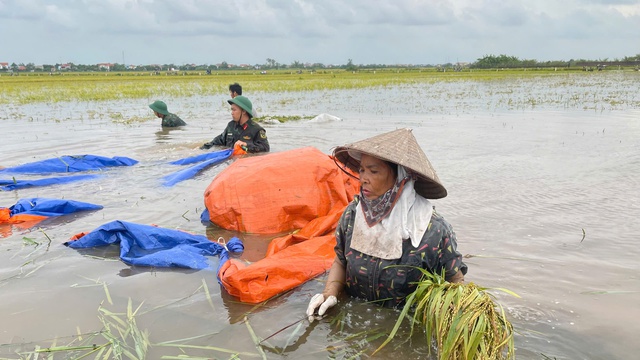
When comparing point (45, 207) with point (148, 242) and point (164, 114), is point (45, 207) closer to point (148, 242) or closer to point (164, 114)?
point (148, 242)

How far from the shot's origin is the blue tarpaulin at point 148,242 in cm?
365

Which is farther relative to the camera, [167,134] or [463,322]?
[167,134]

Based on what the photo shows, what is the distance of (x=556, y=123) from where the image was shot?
10.6 metres

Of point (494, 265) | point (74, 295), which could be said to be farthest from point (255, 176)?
point (494, 265)

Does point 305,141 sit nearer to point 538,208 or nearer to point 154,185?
point 154,185

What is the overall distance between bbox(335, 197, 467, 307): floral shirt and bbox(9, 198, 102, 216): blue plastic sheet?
305 cm

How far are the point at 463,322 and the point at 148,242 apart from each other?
8.36ft

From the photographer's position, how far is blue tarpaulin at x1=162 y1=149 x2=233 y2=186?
5920 mm

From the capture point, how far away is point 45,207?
4.54 m

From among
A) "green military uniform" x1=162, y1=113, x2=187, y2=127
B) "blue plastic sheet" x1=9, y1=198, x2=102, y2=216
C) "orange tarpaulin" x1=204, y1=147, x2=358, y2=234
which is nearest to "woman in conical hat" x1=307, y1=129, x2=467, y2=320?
"orange tarpaulin" x1=204, y1=147, x2=358, y2=234

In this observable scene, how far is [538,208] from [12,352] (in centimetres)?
430

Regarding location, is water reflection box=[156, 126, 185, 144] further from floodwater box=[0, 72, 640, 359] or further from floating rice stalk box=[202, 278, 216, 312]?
floating rice stalk box=[202, 278, 216, 312]

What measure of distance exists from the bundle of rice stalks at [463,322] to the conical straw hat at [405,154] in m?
0.40

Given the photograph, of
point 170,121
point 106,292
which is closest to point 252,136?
point 170,121
